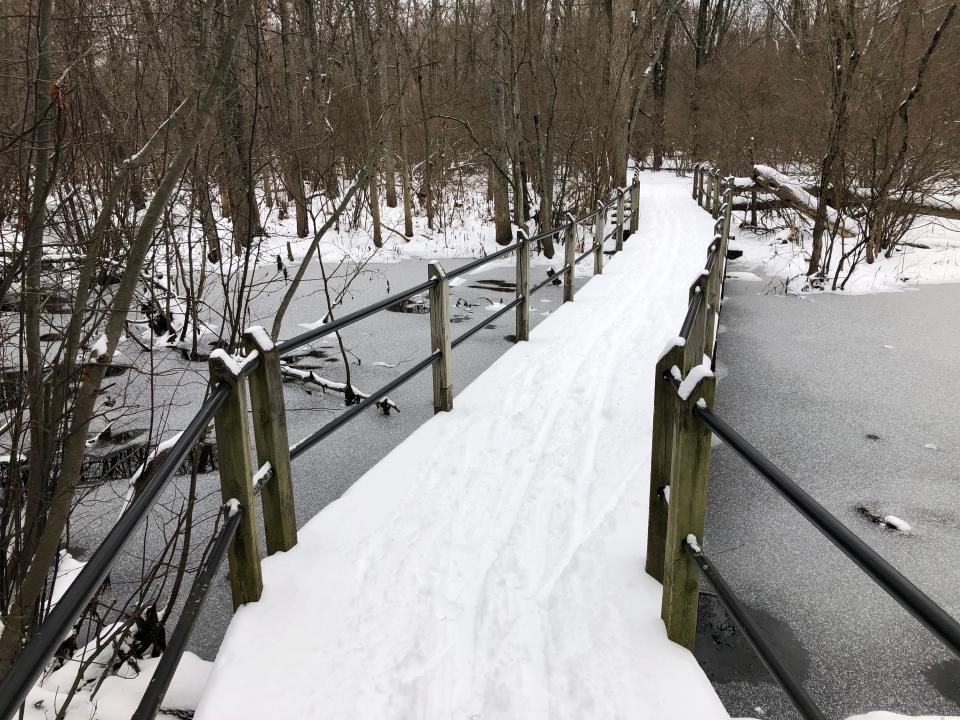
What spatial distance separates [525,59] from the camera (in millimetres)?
13320

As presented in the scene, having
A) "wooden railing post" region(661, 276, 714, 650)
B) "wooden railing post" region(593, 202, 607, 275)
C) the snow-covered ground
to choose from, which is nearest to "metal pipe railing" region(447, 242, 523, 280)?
"wooden railing post" region(661, 276, 714, 650)

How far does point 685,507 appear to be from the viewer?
90.9 inches

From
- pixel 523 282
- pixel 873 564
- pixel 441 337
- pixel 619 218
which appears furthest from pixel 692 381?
pixel 619 218

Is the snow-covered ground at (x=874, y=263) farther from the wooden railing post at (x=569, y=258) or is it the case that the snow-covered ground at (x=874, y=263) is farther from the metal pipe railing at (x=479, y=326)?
the metal pipe railing at (x=479, y=326)

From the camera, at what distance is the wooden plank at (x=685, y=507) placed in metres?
2.21

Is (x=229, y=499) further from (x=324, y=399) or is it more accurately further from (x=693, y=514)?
(x=324, y=399)

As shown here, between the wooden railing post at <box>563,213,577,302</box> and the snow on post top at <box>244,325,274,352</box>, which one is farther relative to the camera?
the wooden railing post at <box>563,213,577,302</box>

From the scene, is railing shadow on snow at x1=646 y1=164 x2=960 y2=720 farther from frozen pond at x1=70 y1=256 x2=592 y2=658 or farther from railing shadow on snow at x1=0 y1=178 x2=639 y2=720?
frozen pond at x1=70 y1=256 x2=592 y2=658

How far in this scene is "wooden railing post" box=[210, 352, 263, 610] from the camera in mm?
2346

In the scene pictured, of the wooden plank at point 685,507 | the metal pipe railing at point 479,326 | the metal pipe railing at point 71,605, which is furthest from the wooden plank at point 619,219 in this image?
the metal pipe railing at point 71,605

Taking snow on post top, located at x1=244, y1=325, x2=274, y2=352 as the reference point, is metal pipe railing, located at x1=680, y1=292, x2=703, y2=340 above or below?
below

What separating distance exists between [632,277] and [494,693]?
893 cm

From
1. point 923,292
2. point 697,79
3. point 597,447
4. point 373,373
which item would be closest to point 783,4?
point 923,292

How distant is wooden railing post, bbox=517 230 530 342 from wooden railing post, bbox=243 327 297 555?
13.5 ft
